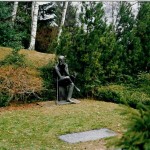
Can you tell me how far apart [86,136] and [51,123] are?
141cm

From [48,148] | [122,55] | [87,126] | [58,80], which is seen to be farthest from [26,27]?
[48,148]

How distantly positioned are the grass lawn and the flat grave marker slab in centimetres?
20

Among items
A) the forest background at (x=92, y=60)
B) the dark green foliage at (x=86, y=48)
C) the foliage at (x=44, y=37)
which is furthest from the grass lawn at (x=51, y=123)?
the foliage at (x=44, y=37)

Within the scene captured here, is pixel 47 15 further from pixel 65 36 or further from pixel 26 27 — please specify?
pixel 65 36

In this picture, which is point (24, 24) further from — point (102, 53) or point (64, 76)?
point (64, 76)

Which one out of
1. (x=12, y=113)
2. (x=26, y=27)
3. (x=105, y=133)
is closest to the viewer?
(x=105, y=133)

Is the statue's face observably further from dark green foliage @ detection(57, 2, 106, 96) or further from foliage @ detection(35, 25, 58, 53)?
foliage @ detection(35, 25, 58, 53)

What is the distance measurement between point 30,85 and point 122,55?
4590 mm

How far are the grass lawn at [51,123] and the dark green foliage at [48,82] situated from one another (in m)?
0.92

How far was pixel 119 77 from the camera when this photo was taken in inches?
596

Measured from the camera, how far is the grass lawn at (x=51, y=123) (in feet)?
27.2

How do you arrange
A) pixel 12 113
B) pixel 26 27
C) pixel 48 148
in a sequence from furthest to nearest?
pixel 26 27
pixel 12 113
pixel 48 148

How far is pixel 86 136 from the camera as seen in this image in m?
8.98

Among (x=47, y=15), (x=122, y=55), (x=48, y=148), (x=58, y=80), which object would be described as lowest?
(x=48, y=148)
